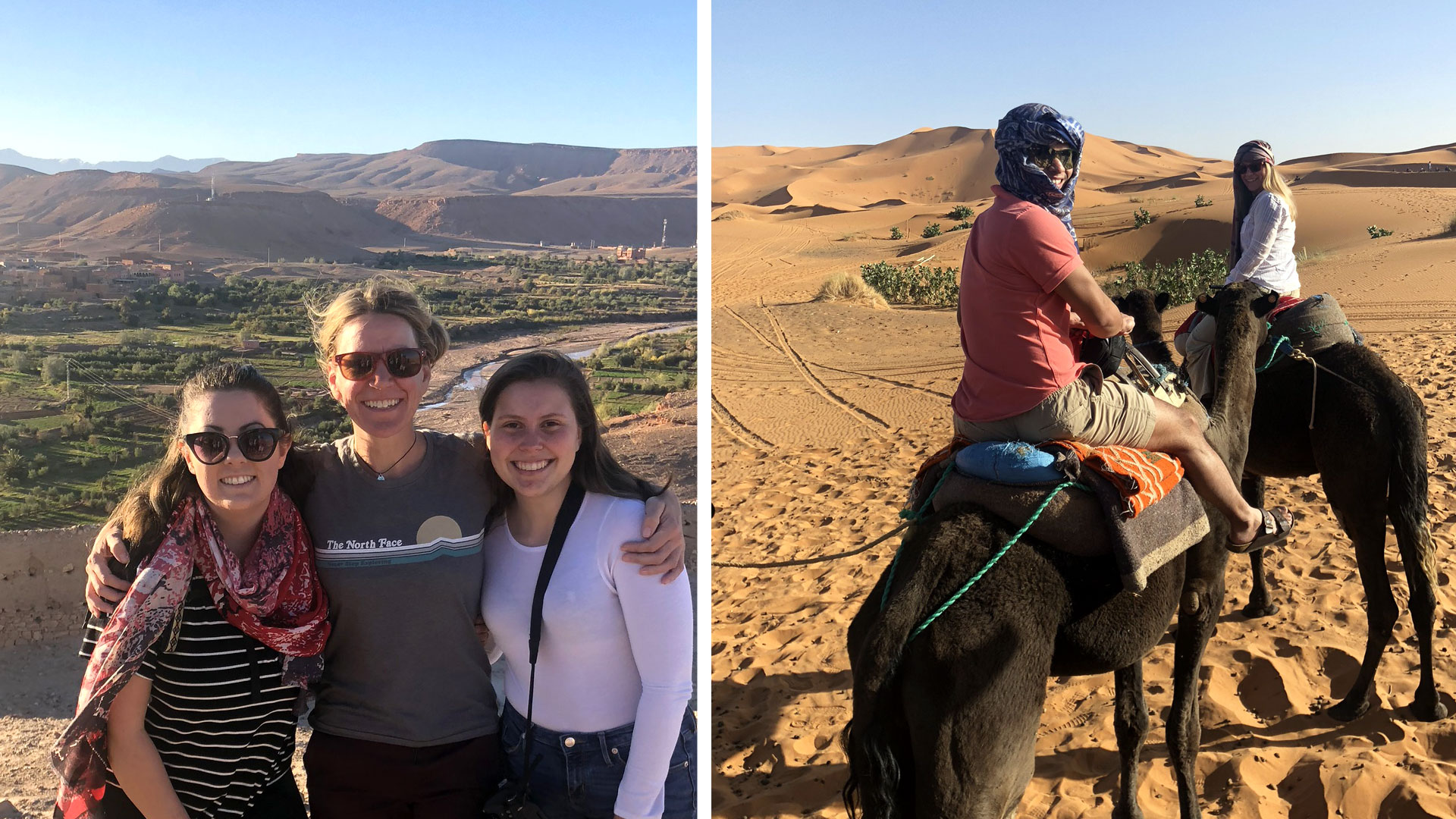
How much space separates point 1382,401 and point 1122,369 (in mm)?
2417

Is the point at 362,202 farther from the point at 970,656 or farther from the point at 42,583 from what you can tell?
the point at 970,656

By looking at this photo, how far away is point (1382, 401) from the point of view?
4.77 m

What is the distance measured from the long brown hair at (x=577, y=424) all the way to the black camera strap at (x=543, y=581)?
0.06 meters

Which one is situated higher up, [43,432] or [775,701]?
[775,701]

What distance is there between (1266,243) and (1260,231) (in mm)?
74

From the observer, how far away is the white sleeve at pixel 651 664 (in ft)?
8.06

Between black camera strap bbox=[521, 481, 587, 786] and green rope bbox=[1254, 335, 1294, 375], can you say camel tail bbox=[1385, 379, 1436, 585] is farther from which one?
black camera strap bbox=[521, 481, 587, 786]

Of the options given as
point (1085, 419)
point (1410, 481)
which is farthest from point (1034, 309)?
point (1410, 481)

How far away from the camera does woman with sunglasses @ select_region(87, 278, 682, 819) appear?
246 cm

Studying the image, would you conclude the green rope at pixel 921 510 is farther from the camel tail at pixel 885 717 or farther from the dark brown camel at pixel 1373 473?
the dark brown camel at pixel 1373 473

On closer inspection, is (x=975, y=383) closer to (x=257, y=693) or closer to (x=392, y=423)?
(x=392, y=423)

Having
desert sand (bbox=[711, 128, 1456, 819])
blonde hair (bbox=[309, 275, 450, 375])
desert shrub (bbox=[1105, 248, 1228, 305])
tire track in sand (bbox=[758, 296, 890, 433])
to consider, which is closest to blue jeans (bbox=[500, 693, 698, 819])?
blonde hair (bbox=[309, 275, 450, 375])

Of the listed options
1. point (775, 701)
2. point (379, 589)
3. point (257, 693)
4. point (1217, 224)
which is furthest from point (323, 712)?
point (1217, 224)

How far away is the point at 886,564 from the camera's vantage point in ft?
24.2
